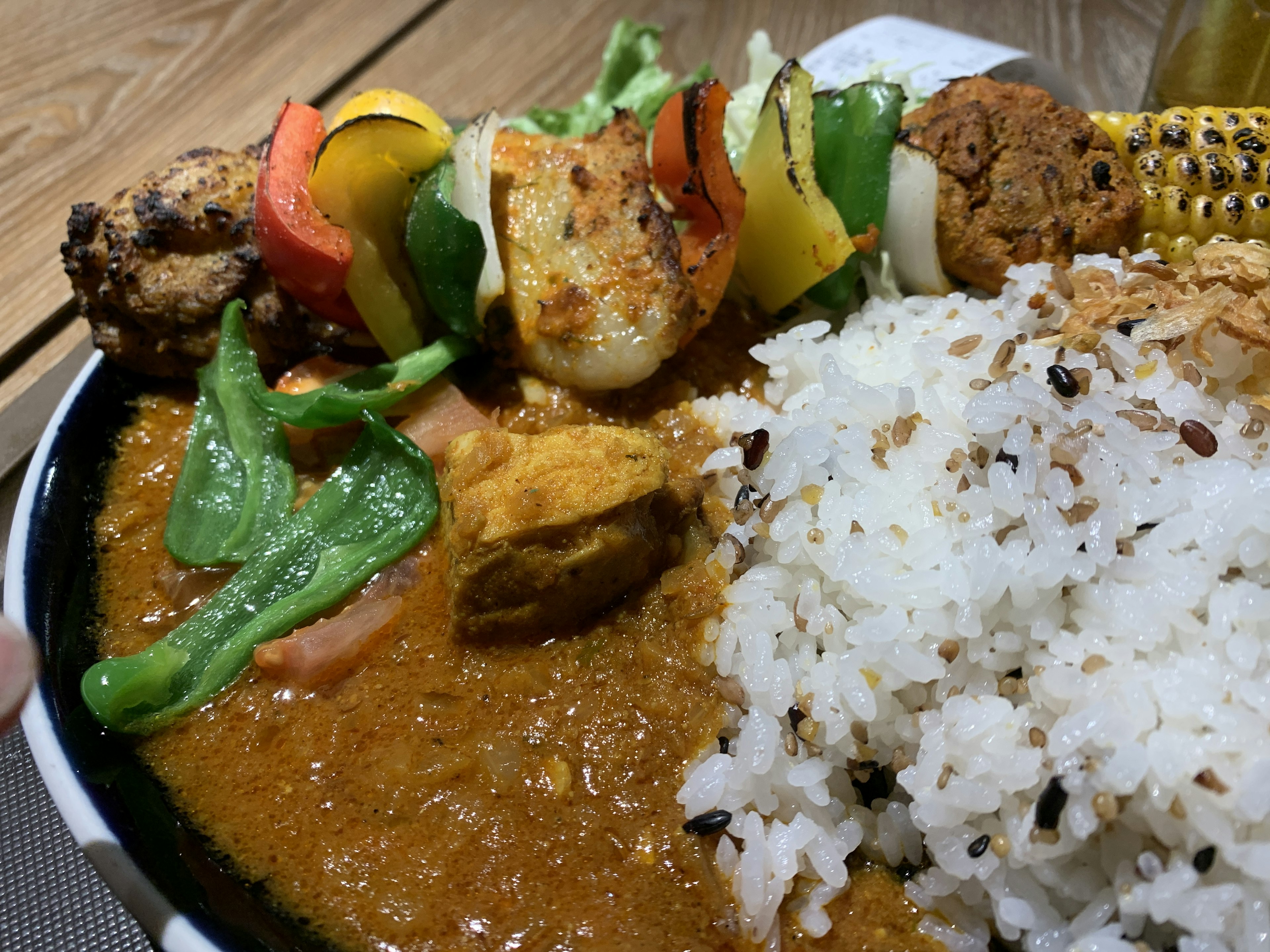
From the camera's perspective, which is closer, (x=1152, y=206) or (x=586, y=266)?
(x=586, y=266)

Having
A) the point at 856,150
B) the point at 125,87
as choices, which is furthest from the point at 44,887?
the point at 125,87

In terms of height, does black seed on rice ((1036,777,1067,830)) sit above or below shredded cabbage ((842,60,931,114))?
below

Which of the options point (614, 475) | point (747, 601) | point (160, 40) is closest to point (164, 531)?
point (614, 475)

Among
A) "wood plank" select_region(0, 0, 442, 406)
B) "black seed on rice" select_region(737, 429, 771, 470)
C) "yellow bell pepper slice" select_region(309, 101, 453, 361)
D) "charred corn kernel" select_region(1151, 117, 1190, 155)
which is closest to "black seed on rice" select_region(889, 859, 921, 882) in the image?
"black seed on rice" select_region(737, 429, 771, 470)

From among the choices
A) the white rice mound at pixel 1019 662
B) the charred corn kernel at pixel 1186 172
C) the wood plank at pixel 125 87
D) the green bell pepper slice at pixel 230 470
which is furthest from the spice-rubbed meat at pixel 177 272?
the charred corn kernel at pixel 1186 172

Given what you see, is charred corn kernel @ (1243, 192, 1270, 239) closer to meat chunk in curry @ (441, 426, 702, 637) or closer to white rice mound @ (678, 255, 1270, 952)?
white rice mound @ (678, 255, 1270, 952)

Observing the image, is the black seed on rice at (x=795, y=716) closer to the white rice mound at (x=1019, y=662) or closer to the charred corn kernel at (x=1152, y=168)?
the white rice mound at (x=1019, y=662)

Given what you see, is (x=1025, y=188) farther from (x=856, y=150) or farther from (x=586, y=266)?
(x=586, y=266)
